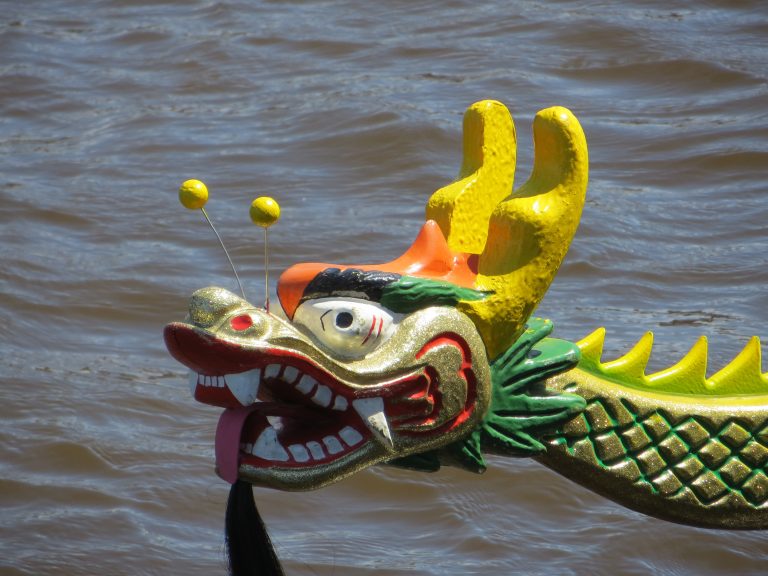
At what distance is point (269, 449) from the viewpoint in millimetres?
1934

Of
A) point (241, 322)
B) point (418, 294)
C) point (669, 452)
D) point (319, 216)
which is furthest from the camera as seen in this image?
point (319, 216)

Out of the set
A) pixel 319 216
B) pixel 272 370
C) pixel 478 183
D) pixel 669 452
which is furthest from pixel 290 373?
pixel 319 216

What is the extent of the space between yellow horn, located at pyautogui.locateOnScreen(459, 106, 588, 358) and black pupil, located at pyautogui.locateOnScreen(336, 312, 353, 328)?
0.56 feet

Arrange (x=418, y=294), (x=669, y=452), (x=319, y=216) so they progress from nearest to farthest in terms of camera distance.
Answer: (x=418, y=294), (x=669, y=452), (x=319, y=216)

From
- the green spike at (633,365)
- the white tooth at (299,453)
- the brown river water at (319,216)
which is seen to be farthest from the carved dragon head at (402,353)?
the brown river water at (319,216)

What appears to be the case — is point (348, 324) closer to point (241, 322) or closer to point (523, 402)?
point (241, 322)

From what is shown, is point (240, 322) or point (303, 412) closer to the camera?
point (240, 322)

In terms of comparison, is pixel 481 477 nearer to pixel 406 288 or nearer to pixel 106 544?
pixel 106 544

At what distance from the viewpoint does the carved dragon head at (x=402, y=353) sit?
6.20 feet

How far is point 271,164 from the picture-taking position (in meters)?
5.01

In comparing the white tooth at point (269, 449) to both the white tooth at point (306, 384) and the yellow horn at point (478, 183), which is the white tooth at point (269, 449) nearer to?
the white tooth at point (306, 384)

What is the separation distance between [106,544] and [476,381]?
1.44 m

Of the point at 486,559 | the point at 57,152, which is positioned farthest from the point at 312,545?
the point at 57,152

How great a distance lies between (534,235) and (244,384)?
467mm
